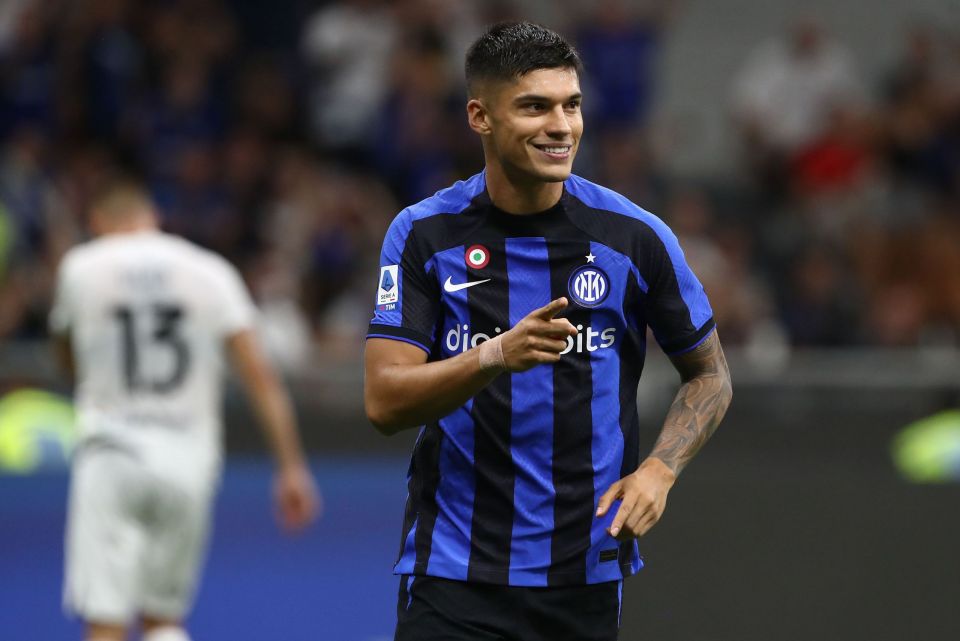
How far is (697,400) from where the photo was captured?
149 inches

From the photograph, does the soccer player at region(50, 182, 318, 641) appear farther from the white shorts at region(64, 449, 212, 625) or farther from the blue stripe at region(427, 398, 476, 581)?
the blue stripe at region(427, 398, 476, 581)

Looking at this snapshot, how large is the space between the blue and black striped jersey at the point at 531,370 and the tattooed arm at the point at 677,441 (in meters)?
0.08

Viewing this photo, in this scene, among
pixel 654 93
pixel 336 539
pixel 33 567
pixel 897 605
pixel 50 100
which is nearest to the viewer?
pixel 897 605

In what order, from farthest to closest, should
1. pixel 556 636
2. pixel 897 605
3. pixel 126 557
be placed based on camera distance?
pixel 897 605, pixel 126 557, pixel 556 636

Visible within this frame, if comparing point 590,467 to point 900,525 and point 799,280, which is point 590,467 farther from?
point 799,280

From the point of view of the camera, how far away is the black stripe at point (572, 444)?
3.70 metres

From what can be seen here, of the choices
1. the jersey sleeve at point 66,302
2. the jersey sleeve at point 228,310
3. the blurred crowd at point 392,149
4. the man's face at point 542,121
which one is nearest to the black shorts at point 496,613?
the man's face at point 542,121

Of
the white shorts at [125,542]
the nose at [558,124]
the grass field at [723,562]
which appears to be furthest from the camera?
the grass field at [723,562]

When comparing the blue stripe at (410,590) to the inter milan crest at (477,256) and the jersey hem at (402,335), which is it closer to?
the jersey hem at (402,335)

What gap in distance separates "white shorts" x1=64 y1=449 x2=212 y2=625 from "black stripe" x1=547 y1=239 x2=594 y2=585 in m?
2.49

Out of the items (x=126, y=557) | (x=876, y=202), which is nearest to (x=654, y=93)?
(x=876, y=202)

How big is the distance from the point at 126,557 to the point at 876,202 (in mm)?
8796

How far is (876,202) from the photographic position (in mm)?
13070

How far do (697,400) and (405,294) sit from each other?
2.42 ft
